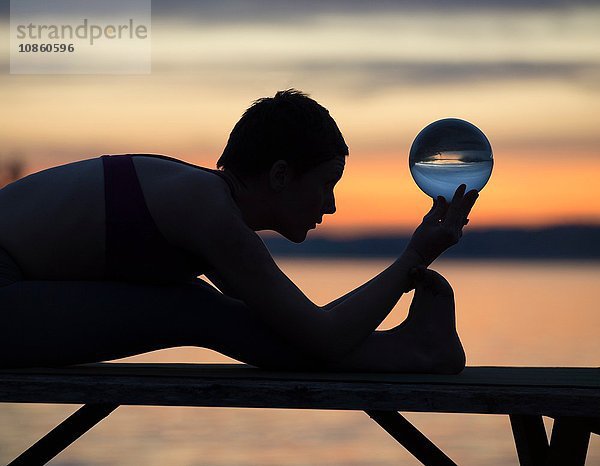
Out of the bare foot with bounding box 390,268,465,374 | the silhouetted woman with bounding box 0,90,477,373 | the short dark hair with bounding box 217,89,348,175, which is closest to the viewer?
the silhouetted woman with bounding box 0,90,477,373

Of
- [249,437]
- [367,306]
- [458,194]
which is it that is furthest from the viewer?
[249,437]

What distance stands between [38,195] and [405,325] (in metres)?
1.16

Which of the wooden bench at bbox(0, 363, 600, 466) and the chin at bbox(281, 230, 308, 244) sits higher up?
the chin at bbox(281, 230, 308, 244)

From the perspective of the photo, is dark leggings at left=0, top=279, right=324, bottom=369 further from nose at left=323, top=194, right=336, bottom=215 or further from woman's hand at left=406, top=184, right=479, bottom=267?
woman's hand at left=406, top=184, right=479, bottom=267

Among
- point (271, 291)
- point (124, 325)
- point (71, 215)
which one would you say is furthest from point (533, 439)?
point (71, 215)

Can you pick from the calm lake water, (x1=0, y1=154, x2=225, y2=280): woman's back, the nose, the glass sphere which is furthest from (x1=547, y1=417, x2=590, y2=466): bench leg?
the calm lake water

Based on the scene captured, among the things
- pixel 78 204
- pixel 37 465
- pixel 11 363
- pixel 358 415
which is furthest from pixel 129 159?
pixel 358 415

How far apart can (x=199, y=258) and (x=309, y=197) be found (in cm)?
37

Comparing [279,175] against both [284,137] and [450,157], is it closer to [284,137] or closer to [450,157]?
[284,137]

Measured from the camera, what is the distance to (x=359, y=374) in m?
3.08

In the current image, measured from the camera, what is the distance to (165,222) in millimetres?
3023

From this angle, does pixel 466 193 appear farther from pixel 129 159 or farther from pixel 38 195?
pixel 38 195

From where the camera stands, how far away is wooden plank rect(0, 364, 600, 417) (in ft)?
8.84

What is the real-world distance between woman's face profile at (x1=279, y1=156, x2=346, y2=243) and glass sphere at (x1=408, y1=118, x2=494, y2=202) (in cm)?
33
